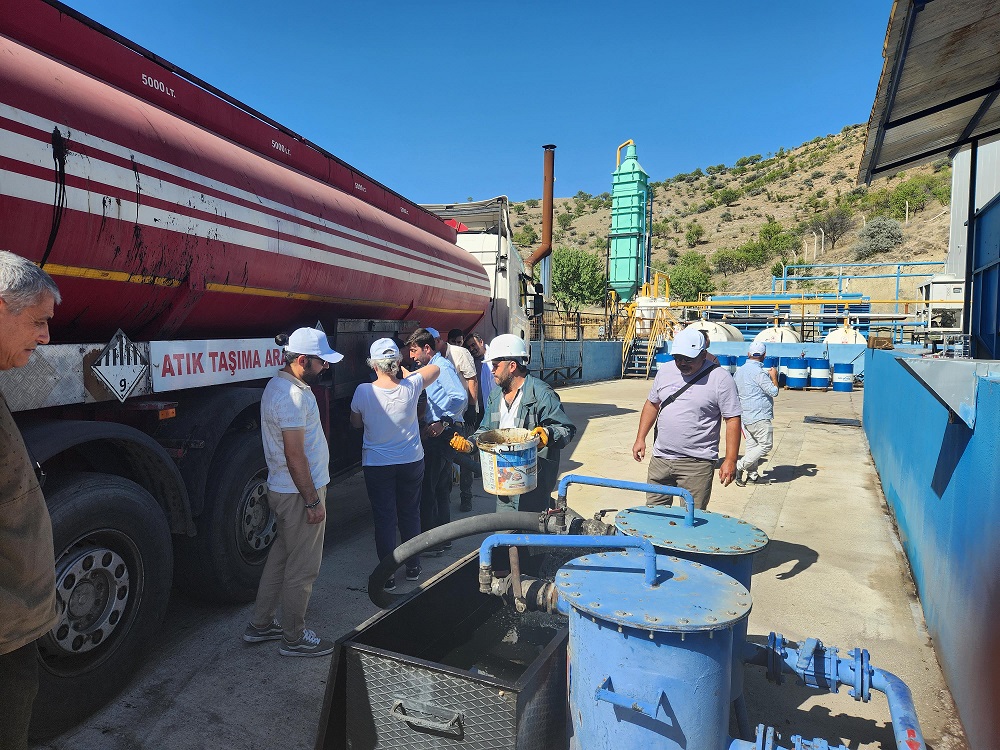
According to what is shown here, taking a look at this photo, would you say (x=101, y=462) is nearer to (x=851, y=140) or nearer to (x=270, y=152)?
(x=270, y=152)

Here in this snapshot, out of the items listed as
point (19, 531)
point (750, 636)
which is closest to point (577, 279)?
point (750, 636)

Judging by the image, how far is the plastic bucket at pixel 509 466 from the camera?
3.40 m

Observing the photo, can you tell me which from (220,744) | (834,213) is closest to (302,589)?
(220,744)

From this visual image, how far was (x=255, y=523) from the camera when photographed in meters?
4.18

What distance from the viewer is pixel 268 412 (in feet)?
10.7

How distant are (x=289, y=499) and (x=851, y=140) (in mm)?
92883

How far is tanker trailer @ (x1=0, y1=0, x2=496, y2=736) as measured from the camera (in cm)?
266

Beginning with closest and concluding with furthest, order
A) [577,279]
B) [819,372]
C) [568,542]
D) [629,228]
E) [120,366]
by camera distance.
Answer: [568,542], [120,366], [819,372], [629,228], [577,279]

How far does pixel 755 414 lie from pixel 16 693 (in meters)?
7.35

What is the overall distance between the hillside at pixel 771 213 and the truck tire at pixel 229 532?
32752 mm

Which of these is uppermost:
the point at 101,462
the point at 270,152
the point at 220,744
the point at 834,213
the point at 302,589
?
the point at 834,213

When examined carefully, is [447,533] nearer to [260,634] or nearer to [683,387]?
[260,634]

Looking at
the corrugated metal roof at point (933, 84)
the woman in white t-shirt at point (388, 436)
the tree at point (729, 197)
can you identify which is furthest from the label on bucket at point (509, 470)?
the tree at point (729, 197)

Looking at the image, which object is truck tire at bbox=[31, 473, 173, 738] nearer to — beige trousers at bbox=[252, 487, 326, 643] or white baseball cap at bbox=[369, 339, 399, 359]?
beige trousers at bbox=[252, 487, 326, 643]
